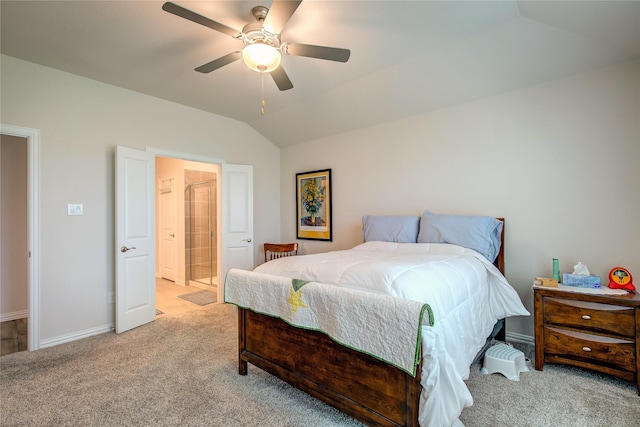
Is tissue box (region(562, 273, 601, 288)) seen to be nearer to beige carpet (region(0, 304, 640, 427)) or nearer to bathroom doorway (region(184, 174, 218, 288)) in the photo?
beige carpet (region(0, 304, 640, 427))

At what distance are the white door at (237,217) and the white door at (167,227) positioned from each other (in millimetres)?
1774

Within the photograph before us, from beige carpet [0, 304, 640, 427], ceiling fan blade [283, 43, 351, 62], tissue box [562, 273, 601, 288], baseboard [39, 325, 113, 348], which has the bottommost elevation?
beige carpet [0, 304, 640, 427]

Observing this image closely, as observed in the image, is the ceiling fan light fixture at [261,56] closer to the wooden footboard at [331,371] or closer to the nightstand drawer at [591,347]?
the wooden footboard at [331,371]

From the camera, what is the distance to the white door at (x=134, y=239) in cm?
320

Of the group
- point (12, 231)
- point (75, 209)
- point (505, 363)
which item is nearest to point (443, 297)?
point (505, 363)

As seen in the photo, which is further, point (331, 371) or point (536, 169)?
point (536, 169)

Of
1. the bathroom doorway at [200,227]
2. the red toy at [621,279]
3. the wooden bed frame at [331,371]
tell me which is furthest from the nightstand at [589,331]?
the bathroom doorway at [200,227]

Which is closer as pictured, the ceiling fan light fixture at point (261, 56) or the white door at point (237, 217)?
the ceiling fan light fixture at point (261, 56)

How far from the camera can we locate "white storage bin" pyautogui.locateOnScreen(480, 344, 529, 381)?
85.9 inches

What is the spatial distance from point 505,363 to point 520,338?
85 centimetres

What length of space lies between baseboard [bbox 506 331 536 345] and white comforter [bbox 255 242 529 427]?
23.1 inches

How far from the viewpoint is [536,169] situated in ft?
9.00

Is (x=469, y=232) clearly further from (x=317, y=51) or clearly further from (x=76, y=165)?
(x=76, y=165)

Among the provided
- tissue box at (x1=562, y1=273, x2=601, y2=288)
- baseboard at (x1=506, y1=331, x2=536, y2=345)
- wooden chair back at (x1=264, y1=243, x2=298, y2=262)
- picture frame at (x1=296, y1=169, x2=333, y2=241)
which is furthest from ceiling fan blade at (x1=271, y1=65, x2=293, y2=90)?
baseboard at (x1=506, y1=331, x2=536, y2=345)
